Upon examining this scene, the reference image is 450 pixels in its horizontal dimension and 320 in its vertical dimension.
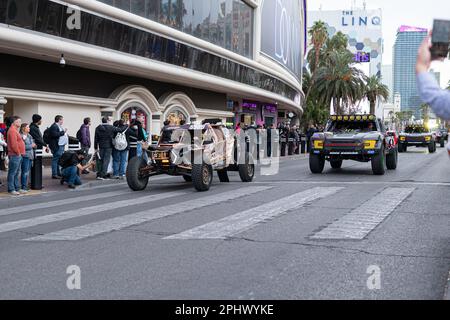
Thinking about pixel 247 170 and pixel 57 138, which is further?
pixel 57 138

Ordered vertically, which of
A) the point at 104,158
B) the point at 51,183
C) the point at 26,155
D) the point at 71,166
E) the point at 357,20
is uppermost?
the point at 357,20

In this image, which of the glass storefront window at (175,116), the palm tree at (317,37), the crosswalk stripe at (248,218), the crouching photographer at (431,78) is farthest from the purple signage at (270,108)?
the crouching photographer at (431,78)

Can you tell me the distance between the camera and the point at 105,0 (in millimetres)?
19953

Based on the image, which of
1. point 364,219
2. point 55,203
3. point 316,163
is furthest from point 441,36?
point 316,163

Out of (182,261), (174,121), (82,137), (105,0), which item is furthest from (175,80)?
(182,261)

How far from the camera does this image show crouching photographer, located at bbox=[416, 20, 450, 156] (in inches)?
133

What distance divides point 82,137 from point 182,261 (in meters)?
11.7

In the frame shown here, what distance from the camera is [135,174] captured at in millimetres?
12953

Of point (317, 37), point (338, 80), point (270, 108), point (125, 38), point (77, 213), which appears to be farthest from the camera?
point (317, 37)

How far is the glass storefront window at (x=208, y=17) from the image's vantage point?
75.2 ft

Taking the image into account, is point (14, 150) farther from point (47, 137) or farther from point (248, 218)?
point (248, 218)

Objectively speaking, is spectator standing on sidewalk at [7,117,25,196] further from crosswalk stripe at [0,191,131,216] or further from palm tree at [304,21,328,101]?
palm tree at [304,21,328,101]

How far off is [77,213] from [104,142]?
5.99 m

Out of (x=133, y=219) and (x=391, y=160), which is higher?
(x=391, y=160)
